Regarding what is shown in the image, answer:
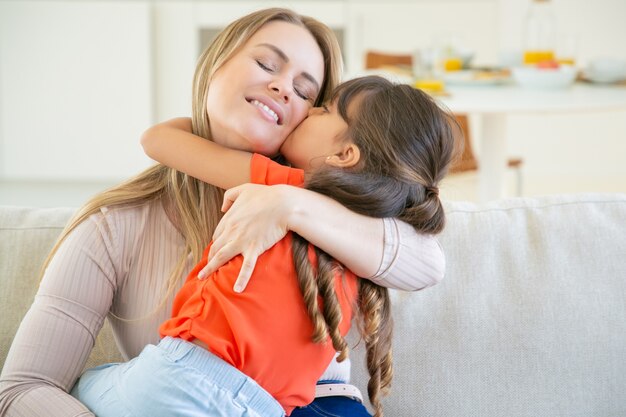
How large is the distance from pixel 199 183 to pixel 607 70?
2.27 meters

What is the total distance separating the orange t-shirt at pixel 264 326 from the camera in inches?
43.8

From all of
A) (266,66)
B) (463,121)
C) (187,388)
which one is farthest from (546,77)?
(187,388)

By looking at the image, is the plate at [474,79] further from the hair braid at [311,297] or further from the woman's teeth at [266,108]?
the hair braid at [311,297]

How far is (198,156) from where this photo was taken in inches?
53.1

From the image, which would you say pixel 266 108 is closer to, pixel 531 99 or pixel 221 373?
pixel 221 373

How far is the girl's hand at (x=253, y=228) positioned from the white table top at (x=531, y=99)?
1.54m

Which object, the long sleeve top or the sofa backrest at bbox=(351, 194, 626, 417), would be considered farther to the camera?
the sofa backrest at bbox=(351, 194, 626, 417)

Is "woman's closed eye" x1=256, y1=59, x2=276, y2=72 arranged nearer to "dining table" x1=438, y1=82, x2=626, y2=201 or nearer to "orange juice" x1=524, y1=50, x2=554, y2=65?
"dining table" x1=438, y1=82, x2=626, y2=201

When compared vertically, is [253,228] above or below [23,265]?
above

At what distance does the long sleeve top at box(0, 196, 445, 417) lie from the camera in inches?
47.6

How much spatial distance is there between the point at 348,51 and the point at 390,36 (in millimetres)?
329

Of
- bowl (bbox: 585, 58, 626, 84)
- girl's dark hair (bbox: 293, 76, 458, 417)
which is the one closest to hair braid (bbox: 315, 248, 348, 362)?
girl's dark hair (bbox: 293, 76, 458, 417)

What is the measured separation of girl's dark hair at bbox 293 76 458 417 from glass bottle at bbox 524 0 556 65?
2.15 meters

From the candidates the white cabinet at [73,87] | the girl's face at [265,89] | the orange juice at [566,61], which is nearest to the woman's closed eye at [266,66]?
the girl's face at [265,89]
